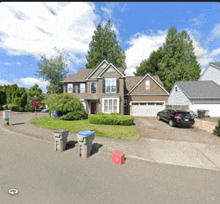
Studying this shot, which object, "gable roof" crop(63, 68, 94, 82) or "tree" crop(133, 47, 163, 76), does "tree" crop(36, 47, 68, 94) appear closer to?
"gable roof" crop(63, 68, 94, 82)

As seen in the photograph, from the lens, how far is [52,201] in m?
2.57

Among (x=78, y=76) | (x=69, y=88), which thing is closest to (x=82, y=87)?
(x=69, y=88)

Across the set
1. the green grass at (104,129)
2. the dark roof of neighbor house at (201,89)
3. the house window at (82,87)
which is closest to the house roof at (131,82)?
the dark roof of neighbor house at (201,89)

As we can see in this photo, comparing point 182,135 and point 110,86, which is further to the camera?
point 110,86

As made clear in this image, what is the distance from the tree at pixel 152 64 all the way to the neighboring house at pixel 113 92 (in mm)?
17795

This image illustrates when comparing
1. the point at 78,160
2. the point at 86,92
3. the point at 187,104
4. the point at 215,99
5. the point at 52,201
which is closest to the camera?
the point at 52,201

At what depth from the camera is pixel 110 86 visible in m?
16.1

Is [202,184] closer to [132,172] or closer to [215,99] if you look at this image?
[132,172]

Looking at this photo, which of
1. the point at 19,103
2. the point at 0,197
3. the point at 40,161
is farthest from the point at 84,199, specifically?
the point at 19,103

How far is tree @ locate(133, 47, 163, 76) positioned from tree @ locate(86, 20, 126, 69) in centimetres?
722

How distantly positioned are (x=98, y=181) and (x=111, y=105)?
12.8m

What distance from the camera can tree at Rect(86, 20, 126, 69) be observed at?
31094 millimetres

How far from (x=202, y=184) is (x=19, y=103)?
32.3m

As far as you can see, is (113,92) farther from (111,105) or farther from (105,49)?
(105,49)
